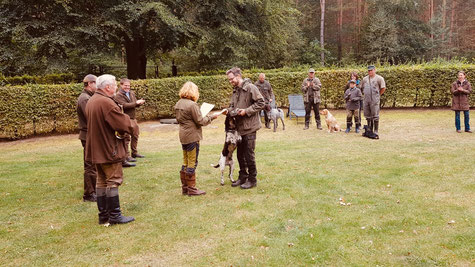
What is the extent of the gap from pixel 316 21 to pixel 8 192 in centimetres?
3820

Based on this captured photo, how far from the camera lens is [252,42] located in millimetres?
19734

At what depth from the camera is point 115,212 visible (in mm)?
4789

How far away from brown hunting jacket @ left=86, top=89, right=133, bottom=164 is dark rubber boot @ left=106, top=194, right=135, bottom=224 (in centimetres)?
59

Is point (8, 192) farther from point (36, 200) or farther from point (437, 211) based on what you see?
point (437, 211)

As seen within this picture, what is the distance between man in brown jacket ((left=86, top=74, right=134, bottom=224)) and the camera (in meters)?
4.38

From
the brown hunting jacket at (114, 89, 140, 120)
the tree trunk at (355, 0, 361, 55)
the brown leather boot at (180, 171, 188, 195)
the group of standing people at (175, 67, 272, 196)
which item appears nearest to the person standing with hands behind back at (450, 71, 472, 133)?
the group of standing people at (175, 67, 272, 196)

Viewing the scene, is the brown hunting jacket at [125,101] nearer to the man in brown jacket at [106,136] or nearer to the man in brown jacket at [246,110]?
the man in brown jacket at [246,110]

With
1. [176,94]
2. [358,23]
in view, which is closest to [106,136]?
[176,94]

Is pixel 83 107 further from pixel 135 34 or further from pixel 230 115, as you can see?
pixel 135 34

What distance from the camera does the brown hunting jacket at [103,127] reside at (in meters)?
4.37

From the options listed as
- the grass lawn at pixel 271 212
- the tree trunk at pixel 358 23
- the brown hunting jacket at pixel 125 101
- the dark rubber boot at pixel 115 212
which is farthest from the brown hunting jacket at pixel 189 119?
the tree trunk at pixel 358 23

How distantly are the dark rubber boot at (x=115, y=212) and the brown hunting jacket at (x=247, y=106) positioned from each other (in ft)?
7.65

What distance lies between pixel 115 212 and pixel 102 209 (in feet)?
0.64

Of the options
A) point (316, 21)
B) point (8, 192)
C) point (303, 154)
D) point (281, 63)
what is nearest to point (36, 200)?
point (8, 192)
